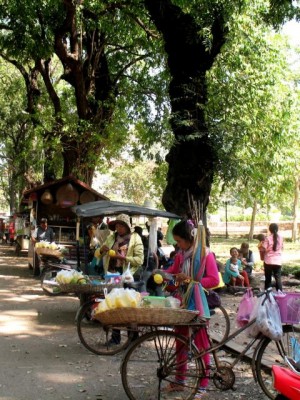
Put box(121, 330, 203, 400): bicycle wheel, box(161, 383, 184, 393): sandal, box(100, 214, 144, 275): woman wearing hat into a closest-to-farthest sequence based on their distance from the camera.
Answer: box(121, 330, 203, 400): bicycle wheel
box(161, 383, 184, 393): sandal
box(100, 214, 144, 275): woman wearing hat

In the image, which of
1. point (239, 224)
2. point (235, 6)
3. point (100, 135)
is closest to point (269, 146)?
point (235, 6)

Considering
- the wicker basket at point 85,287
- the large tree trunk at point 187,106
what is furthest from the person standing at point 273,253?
the wicker basket at point 85,287

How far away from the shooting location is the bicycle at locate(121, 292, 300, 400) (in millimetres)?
4668

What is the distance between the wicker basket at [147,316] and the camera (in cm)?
444

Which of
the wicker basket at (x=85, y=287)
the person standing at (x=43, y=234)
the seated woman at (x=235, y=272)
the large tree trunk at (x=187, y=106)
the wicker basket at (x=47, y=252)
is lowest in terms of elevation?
the seated woman at (x=235, y=272)

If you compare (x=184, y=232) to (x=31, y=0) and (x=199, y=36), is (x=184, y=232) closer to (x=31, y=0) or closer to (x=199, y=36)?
(x=199, y=36)

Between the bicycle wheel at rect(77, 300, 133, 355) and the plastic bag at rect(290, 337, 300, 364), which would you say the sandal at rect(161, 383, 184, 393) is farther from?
the bicycle wheel at rect(77, 300, 133, 355)

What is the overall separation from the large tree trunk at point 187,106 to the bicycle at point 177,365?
646cm

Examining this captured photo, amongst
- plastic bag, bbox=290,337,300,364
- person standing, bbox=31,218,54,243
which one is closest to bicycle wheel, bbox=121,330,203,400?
plastic bag, bbox=290,337,300,364

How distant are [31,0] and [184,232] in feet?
41.8

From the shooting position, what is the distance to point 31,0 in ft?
50.3

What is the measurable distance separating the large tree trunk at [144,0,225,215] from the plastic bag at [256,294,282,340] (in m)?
6.55

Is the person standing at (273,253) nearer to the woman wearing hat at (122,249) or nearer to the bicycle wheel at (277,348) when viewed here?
the woman wearing hat at (122,249)

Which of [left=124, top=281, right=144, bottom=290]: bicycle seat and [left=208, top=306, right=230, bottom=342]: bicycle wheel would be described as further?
[left=208, top=306, right=230, bottom=342]: bicycle wheel
